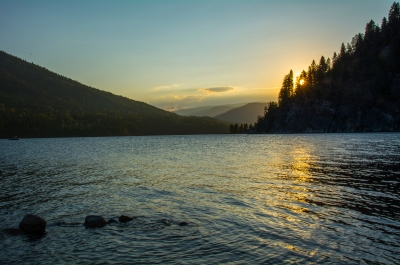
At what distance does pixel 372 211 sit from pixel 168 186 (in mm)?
20837

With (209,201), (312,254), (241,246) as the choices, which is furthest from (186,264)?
(209,201)

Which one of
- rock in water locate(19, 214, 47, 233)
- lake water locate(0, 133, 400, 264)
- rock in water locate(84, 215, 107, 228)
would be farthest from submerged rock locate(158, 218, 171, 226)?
rock in water locate(19, 214, 47, 233)

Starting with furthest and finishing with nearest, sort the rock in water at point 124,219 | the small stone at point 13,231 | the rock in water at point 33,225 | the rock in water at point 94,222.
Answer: the rock in water at point 124,219, the rock in water at point 94,222, the rock in water at point 33,225, the small stone at point 13,231

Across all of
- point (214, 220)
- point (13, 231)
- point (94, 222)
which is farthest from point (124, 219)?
point (13, 231)

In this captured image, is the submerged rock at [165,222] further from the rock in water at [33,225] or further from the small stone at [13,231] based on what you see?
the small stone at [13,231]

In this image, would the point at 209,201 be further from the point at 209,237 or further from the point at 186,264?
the point at 186,264

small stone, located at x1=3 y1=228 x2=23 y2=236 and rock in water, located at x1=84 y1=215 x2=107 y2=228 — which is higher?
rock in water, located at x1=84 y1=215 x2=107 y2=228

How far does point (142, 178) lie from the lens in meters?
40.4

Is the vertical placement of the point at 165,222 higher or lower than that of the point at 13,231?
higher

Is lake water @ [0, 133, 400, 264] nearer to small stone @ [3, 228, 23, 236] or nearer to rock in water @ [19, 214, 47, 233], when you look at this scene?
small stone @ [3, 228, 23, 236]

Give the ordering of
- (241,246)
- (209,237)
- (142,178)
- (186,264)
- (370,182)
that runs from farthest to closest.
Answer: (142,178) → (370,182) → (209,237) → (241,246) → (186,264)

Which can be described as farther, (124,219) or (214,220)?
(124,219)

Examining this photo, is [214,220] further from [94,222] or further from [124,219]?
[94,222]

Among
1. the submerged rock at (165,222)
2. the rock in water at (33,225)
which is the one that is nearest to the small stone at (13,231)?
the rock in water at (33,225)
